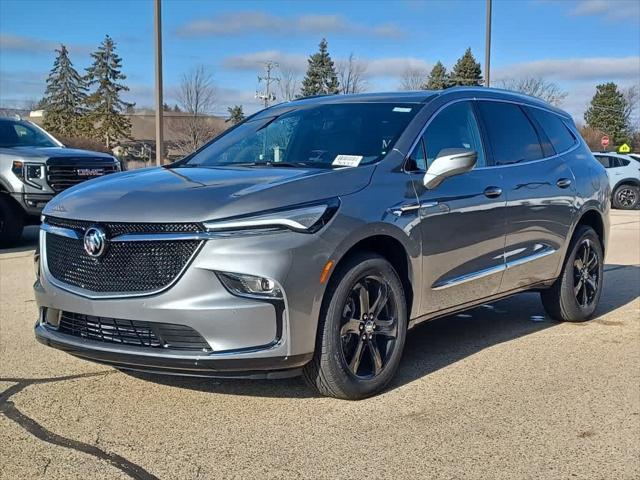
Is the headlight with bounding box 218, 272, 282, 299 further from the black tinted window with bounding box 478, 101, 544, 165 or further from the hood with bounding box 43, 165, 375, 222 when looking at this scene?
the black tinted window with bounding box 478, 101, 544, 165

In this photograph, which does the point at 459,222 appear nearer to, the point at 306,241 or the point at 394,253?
the point at 394,253

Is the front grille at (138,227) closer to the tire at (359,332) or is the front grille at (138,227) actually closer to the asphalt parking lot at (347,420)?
the tire at (359,332)

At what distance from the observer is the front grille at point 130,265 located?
11.7ft

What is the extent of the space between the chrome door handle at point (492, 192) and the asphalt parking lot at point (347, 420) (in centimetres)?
114

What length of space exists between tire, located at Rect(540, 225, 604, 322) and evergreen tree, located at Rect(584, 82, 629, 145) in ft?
227

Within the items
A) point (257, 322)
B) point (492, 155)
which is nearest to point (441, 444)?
point (257, 322)

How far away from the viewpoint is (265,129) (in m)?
5.36

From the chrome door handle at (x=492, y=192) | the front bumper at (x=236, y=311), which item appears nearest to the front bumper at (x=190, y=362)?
the front bumper at (x=236, y=311)

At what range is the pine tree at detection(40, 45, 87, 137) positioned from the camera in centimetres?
6525

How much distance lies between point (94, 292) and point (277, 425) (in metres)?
1.17

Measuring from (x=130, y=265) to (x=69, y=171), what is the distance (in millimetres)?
7527

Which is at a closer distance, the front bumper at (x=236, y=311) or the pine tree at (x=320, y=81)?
the front bumper at (x=236, y=311)

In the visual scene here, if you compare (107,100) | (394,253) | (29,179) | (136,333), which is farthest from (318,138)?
(107,100)

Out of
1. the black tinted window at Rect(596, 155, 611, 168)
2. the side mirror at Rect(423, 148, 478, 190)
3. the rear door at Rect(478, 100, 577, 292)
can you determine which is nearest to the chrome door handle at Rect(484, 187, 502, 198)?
the rear door at Rect(478, 100, 577, 292)
